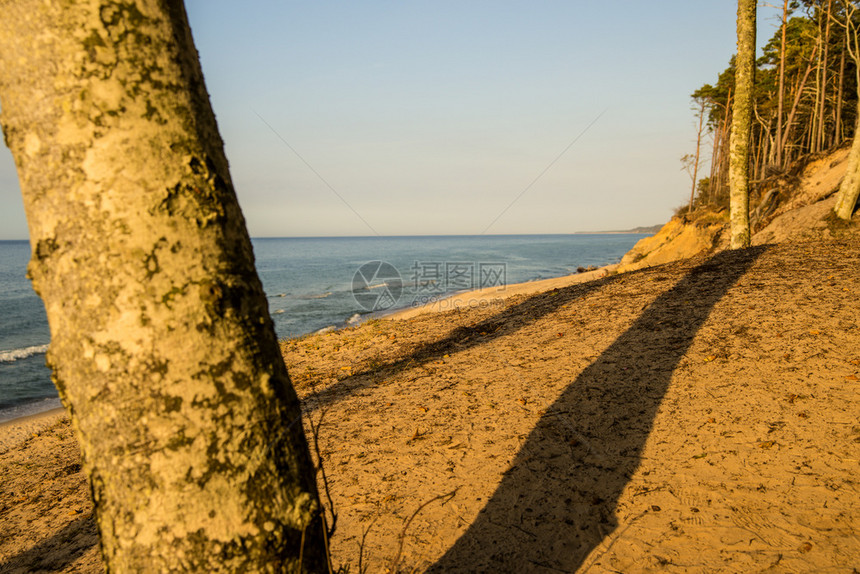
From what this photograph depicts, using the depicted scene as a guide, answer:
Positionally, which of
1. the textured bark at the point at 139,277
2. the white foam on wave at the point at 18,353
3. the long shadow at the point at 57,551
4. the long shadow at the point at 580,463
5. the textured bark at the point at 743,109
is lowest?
the white foam on wave at the point at 18,353

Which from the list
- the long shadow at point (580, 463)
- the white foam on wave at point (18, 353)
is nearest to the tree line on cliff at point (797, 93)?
the long shadow at point (580, 463)

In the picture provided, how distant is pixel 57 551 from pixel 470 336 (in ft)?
18.8

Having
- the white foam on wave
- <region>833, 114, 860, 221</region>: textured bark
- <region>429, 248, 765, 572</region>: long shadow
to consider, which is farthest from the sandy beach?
the white foam on wave

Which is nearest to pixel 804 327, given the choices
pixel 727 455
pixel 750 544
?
pixel 727 455

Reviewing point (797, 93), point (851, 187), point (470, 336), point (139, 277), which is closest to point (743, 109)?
point (851, 187)

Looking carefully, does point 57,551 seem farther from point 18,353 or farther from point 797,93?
point 797,93

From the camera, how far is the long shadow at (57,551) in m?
3.45

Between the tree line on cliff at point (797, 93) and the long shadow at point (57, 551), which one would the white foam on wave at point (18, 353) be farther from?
the tree line on cliff at point (797, 93)

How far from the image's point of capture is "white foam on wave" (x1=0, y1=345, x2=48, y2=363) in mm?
16723

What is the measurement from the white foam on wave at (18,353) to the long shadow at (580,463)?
20364mm

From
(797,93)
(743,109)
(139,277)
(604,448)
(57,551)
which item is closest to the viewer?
(139,277)

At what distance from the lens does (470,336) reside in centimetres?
786

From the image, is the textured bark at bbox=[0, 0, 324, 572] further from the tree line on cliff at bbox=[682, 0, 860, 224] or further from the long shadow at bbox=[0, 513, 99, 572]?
the tree line on cliff at bbox=[682, 0, 860, 224]

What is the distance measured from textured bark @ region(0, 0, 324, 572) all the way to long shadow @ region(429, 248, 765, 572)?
1.98 metres
